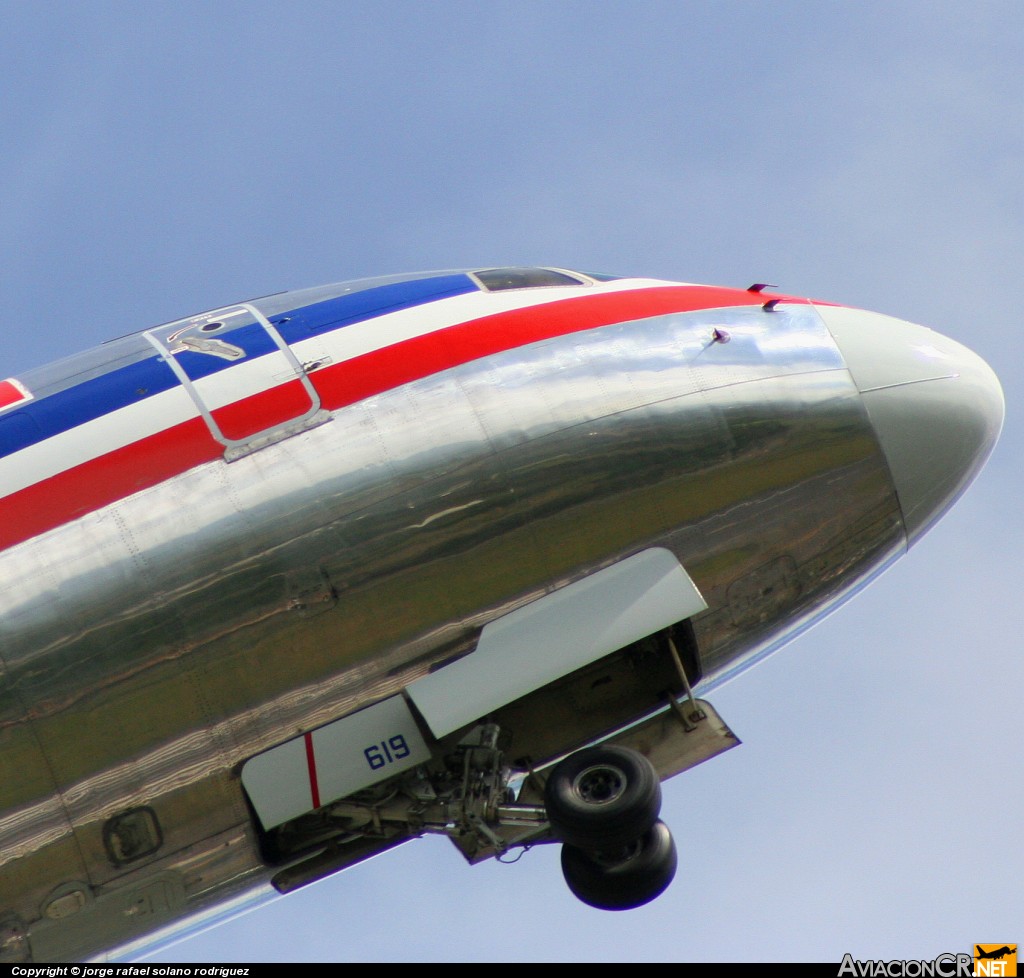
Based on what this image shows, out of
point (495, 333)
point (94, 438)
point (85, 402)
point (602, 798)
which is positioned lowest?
point (602, 798)

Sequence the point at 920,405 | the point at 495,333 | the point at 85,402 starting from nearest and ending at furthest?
the point at 85,402 < the point at 495,333 < the point at 920,405

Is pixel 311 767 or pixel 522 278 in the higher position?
pixel 522 278

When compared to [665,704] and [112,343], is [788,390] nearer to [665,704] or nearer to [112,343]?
[665,704]

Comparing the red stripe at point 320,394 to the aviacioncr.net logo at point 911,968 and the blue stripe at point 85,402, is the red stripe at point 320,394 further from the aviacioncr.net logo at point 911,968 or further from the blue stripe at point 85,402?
the aviacioncr.net logo at point 911,968

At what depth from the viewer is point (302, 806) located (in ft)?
48.4

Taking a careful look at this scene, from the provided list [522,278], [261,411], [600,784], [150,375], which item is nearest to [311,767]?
[600,784]

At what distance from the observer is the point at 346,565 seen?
47.1 feet

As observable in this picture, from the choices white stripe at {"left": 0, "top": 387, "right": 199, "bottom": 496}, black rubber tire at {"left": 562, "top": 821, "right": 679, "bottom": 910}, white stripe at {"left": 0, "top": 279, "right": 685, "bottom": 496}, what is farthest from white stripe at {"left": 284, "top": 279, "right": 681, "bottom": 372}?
black rubber tire at {"left": 562, "top": 821, "right": 679, "bottom": 910}

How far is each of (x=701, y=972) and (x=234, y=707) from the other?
15.1ft

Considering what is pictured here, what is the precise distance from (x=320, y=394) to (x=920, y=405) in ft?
19.7

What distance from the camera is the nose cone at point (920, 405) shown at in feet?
53.1

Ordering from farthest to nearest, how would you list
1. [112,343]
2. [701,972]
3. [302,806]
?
[112,343], [302,806], [701,972]

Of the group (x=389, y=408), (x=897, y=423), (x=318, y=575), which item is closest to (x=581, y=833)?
(x=318, y=575)

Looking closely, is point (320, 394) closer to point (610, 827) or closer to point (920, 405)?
point (610, 827)
